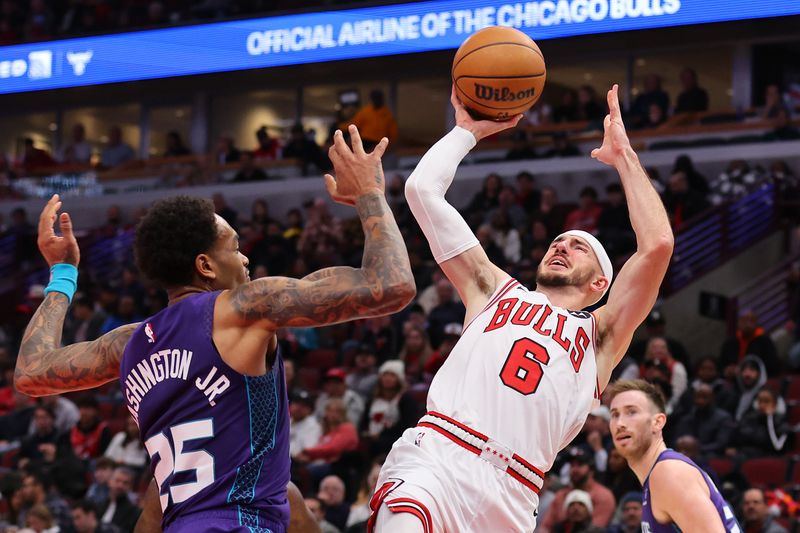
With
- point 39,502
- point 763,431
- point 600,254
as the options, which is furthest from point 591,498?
point 39,502

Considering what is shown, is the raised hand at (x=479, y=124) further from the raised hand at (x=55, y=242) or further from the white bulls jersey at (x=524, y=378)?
the raised hand at (x=55, y=242)

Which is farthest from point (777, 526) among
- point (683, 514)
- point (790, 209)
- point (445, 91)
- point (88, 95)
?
point (88, 95)

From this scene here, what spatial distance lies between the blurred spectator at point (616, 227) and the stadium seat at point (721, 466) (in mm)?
3568

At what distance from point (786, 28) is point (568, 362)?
1121 cm

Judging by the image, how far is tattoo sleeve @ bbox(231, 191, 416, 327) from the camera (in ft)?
11.5

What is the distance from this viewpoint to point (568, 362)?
186 inches

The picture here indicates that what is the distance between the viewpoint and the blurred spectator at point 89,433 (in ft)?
42.2

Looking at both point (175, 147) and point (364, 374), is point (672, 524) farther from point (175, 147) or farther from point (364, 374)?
point (175, 147)

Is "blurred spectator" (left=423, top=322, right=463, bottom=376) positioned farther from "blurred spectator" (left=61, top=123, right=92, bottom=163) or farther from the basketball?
"blurred spectator" (left=61, top=123, right=92, bottom=163)

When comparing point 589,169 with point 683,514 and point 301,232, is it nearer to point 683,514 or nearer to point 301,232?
point 301,232

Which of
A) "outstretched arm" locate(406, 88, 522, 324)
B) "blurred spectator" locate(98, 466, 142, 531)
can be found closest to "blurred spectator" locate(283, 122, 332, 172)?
"blurred spectator" locate(98, 466, 142, 531)

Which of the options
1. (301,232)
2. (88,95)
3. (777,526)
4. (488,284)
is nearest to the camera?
(488,284)

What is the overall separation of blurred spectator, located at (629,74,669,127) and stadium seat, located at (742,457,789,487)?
7.40 m

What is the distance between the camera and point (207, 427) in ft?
11.9
